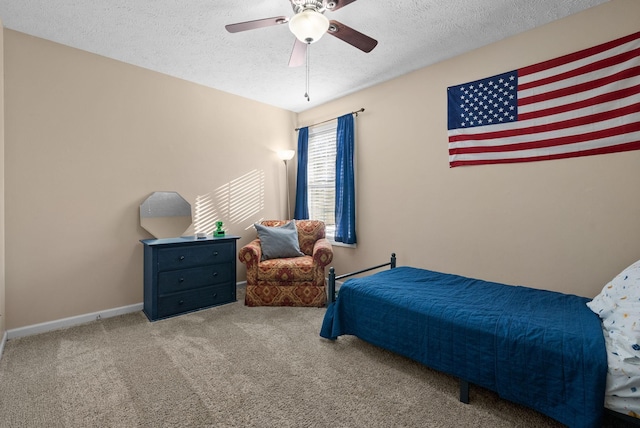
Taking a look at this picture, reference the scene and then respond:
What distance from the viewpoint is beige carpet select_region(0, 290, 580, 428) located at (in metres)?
1.73

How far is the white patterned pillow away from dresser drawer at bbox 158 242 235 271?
324 cm

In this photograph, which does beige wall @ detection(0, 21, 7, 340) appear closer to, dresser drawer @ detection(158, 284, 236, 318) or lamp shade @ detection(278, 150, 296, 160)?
dresser drawer @ detection(158, 284, 236, 318)

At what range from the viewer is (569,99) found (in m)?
2.52

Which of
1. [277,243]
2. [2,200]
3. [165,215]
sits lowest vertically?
[277,243]

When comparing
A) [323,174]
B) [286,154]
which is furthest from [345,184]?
[286,154]

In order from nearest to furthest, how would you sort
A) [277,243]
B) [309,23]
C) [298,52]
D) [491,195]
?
1. [309,23]
2. [298,52]
3. [491,195]
4. [277,243]

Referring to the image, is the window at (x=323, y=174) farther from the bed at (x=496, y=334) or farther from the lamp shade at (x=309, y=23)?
the lamp shade at (x=309, y=23)

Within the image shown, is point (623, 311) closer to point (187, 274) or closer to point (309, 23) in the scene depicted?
point (309, 23)

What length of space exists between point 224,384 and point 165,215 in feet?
7.31

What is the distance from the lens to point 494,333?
5.81 feet

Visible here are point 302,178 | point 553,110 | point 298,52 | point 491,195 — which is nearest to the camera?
point 298,52

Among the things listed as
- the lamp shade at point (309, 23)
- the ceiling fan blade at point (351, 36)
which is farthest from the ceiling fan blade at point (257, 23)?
the ceiling fan blade at point (351, 36)

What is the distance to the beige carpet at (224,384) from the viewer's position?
1.73 meters

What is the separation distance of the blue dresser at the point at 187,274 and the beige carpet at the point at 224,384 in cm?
37
